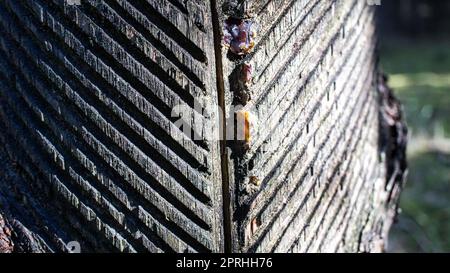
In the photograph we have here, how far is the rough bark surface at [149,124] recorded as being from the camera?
1804mm

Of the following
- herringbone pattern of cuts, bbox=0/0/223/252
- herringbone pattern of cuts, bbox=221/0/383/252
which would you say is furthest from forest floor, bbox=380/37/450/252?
herringbone pattern of cuts, bbox=0/0/223/252

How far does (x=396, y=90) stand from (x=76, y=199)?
5074mm

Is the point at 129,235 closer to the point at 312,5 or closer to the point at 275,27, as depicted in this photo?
the point at 275,27

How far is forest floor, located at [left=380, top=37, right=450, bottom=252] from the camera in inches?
157

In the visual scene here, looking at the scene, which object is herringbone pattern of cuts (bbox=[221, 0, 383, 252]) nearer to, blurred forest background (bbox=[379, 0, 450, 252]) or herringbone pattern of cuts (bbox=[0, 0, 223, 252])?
herringbone pattern of cuts (bbox=[0, 0, 223, 252])

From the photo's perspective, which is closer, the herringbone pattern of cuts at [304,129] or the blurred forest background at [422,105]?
the herringbone pattern of cuts at [304,129]

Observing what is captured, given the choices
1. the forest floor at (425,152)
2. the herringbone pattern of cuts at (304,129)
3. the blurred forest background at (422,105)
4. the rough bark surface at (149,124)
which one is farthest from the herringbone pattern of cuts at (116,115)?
the forest floor at (425,152)

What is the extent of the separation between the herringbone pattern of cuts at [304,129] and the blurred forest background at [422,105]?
1.22 m

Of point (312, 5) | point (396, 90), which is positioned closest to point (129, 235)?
point (312, 5)

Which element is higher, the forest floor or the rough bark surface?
the rough bark surface

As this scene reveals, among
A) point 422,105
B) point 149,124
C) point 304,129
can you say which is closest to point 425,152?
point 422,105

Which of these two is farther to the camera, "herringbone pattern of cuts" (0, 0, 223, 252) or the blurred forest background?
the blurred forest background

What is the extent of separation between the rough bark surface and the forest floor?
83.1 inches

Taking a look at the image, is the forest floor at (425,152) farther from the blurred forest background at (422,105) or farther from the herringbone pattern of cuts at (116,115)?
the herringbone pattern of cuts at (116,115)
